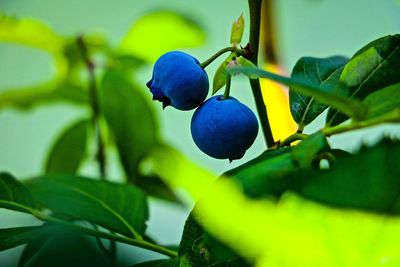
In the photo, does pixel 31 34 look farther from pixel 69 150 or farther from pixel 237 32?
pixel 237 32

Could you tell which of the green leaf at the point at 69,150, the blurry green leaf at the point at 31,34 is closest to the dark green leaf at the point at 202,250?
the green leaf at the point at 69,150

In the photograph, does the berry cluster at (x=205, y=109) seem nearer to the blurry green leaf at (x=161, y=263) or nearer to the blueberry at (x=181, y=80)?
the blueberry at (x=181, y=80)

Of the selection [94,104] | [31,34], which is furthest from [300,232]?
[31,34]

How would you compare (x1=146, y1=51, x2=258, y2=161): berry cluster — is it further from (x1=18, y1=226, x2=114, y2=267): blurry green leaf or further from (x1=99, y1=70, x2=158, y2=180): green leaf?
(x1=99, y1=70, x2=158, y2=180): green leaf

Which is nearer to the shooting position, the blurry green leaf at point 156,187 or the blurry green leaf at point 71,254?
the blurry green leaf at point 71,254

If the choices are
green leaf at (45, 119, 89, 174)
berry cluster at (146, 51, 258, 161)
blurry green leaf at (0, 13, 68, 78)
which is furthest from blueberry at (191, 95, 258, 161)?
blurry green leaf at (0, 13, 68, 78)

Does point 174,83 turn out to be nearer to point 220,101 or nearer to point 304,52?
point 220,101
